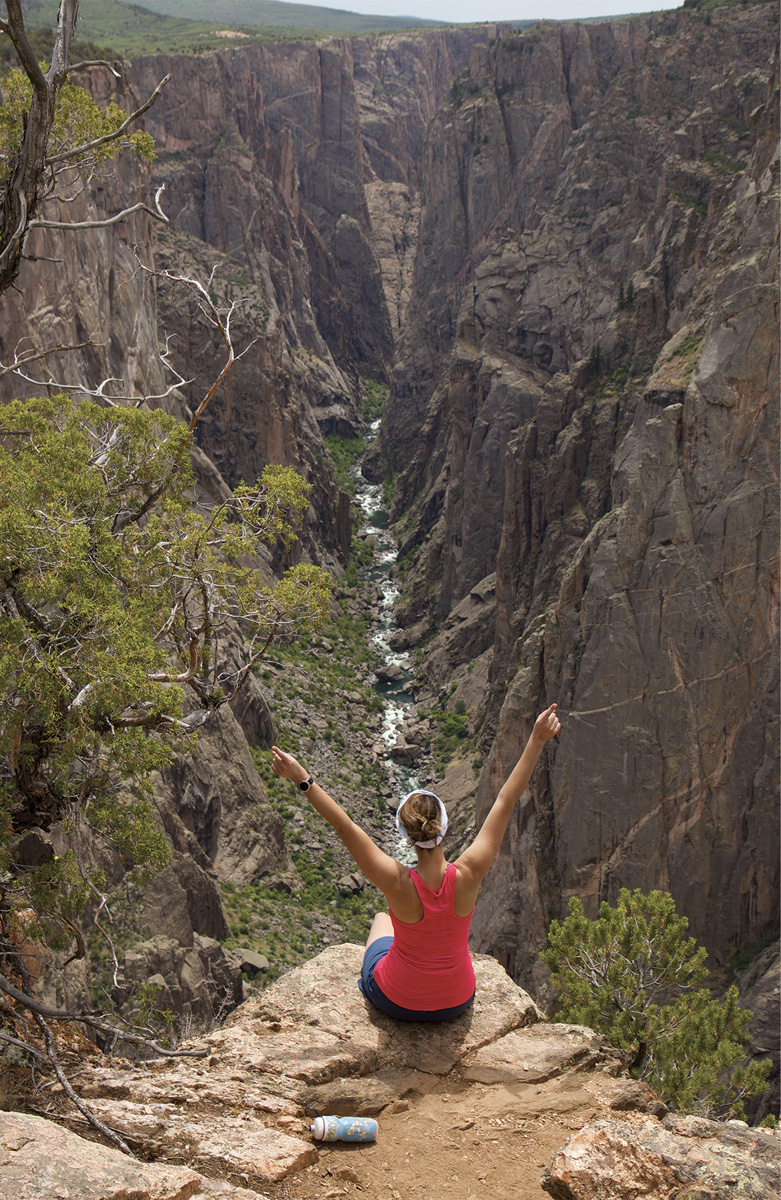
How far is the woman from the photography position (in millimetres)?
7590

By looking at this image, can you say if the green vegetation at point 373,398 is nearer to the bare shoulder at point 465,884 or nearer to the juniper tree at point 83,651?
the juniper tree at point 83,651

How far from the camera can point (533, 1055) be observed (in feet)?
29.1

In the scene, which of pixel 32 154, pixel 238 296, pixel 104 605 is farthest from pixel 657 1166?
pixel 238 296

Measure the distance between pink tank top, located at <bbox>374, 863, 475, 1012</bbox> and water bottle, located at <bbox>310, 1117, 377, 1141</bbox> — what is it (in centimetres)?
127

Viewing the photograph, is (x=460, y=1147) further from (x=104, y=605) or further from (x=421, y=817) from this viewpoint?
(x=104, y=605)

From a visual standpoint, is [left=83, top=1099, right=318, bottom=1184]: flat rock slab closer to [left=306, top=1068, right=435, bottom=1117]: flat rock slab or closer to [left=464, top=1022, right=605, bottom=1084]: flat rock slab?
[left=306, top=1068, right=435, bottom=1117]: flat rock slab

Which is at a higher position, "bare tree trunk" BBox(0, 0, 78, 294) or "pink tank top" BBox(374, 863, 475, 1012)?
"bare tree trunk" BBox(0, 0, 78, 294)

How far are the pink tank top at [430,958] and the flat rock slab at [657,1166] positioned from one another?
1703 millimetres

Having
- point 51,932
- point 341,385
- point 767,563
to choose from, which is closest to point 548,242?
point 341,385

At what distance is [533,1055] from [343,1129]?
2116mm

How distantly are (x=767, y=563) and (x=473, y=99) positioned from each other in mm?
108498

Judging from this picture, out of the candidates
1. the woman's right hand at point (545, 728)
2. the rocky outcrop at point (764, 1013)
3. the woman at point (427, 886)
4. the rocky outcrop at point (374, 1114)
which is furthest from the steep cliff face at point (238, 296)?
the rocky outcrop at point (764, 1013)

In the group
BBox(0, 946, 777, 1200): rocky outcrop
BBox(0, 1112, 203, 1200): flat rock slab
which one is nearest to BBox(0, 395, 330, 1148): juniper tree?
BBox(0, 946, 777, 1200): rocky outcrop

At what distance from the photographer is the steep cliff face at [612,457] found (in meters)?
36.4
